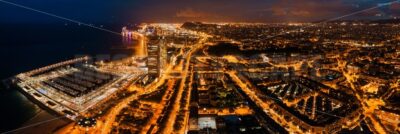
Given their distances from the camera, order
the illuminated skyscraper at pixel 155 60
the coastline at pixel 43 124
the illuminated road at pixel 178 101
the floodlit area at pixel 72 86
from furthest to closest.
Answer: the illuminated skyscraper at pixel 155 60 → the floodlit area at pixel 72 86 → the coastline at pixel 43 124 → the illuminated road at pixel 178 101

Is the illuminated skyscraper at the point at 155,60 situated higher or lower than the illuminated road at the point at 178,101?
higher

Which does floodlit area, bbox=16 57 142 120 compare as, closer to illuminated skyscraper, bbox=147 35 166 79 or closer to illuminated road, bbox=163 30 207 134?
illuminated skyscraper, bbox=147 35 166 79

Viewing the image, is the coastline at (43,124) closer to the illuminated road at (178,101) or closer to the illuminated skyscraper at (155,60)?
the illuminated road at (178,101)

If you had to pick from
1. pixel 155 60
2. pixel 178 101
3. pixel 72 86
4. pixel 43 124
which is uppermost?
pixel 155 60

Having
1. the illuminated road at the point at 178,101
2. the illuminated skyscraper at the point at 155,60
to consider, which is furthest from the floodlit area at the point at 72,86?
the illuminated road at the point at 178,101

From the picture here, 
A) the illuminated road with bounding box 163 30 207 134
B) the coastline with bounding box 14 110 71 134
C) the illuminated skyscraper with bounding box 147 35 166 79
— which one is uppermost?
the illuminated skyscraper with bounding box 147 35 166 79

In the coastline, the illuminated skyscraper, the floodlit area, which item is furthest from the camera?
the illuminated skyscraper

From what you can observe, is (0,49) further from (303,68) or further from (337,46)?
(337,46)

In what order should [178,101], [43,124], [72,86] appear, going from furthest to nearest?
[72,86] → [178,101] → [43,124]

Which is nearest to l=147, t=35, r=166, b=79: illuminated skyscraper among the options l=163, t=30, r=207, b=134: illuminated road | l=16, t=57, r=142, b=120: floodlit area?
l=16, t=57, r=142, b=120: floodlit area

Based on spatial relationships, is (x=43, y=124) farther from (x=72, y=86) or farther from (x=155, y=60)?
(x=155, y=60)

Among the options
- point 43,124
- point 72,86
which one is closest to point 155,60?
point 72,86
